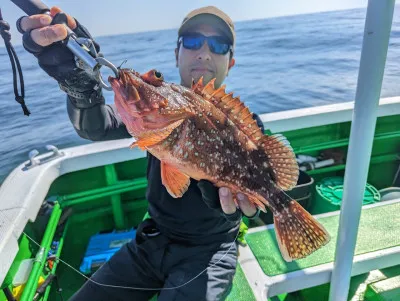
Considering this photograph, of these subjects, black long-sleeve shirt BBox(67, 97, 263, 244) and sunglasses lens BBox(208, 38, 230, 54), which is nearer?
black long-sleeve shirt BBox(67, 97, 263, 244)

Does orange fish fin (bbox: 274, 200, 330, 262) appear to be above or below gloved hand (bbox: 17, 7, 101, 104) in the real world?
below

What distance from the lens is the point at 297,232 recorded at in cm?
205

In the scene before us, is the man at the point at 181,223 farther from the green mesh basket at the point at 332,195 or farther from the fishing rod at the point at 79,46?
the green mesh basket at the point at 332,195

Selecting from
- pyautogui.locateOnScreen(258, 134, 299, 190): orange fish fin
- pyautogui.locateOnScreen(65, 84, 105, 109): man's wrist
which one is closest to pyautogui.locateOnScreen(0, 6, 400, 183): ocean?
pyautogui.locateOnScreen(65, 84, 105, 109): man's wrist

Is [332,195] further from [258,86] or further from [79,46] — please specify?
[258,86]

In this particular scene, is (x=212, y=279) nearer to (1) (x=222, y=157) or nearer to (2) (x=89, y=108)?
(1) (x=222, y=157)

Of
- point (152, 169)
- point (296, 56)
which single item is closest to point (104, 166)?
point (152, 169)

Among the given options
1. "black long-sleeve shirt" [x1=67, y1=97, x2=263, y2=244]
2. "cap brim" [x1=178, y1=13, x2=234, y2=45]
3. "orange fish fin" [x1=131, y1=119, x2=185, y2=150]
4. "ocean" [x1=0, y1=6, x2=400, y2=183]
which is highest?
"cap brim" [x1=178, y1=13, x2=234, y2=45]

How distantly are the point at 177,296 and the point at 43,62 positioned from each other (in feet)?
5.84

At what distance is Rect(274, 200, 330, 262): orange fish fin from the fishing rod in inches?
50.9

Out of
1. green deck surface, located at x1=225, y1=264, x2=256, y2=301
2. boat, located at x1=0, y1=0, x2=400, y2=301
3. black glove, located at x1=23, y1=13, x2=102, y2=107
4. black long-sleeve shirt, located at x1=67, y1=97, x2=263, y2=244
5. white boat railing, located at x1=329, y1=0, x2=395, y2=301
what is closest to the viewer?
white boat railing, located at x1=329, y1=0, x2=395, y2=301

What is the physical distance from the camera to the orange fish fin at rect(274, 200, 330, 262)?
6.66ft

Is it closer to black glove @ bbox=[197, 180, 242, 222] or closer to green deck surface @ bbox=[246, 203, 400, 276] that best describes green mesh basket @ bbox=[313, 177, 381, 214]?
green deck surface @ bbox=[246, 203, 400, 276]

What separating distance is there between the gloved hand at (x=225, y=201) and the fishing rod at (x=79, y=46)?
2.91 ft
